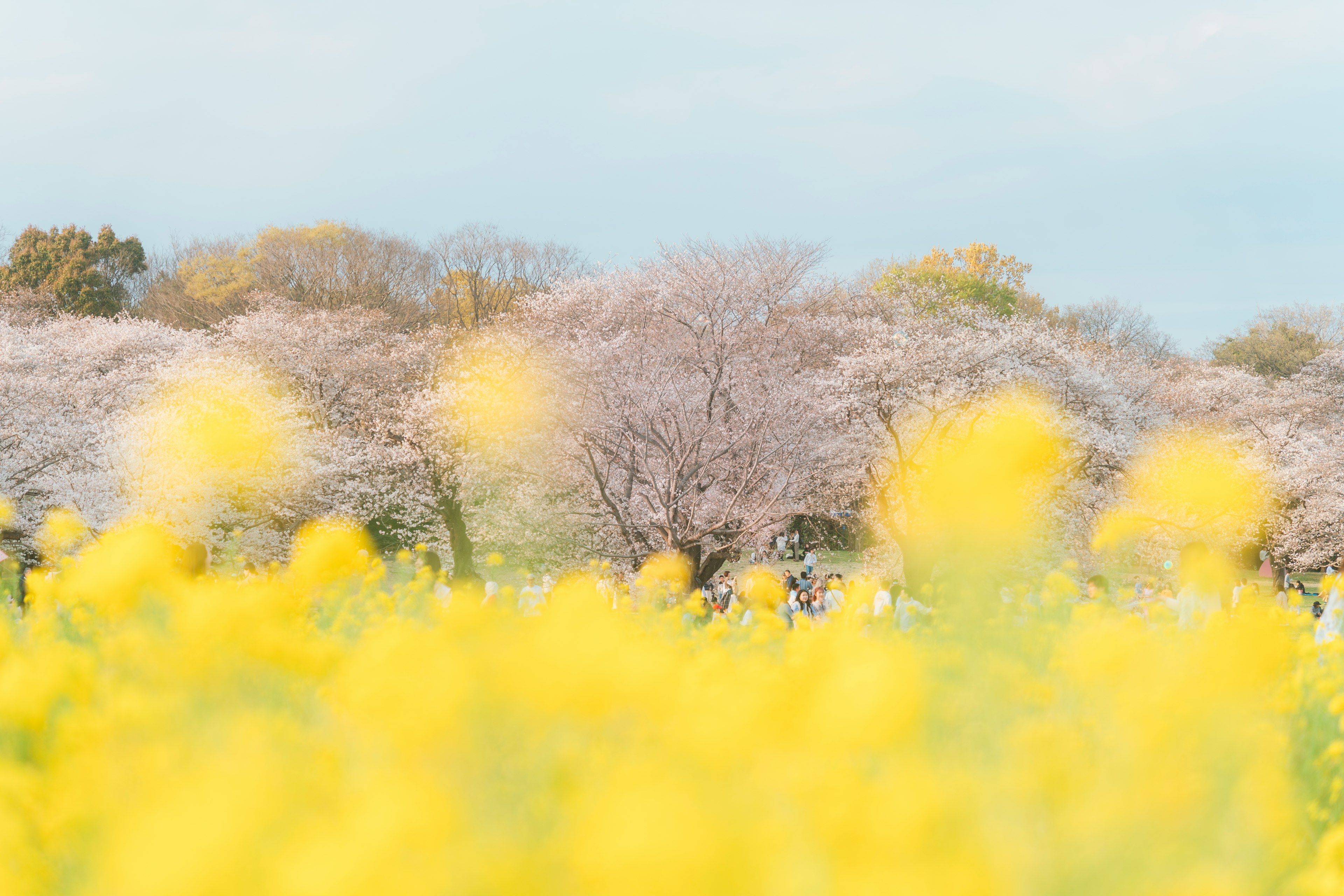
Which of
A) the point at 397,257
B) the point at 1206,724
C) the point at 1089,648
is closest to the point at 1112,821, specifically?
the point at 1206,724

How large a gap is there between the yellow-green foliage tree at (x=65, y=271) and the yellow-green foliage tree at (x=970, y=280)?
32.8 m

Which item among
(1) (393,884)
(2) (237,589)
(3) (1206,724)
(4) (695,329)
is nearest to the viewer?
(1) (393,884)

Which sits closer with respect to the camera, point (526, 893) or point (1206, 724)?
point (526, 893)

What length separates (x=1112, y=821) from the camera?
1.37 m

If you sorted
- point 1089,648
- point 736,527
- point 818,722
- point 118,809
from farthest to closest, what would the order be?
Answer: 1. point 736,527
2. point 1089,648
3. point 818,722
4. point 118,809

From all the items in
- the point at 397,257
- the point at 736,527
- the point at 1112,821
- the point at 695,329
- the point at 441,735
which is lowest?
the point at 736,527

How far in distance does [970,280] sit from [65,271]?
41.0m

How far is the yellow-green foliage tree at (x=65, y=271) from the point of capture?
37.1 m

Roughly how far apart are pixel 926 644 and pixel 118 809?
3027mm

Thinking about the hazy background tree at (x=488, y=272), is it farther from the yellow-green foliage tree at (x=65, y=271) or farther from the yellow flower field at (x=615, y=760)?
the yellow flower field at (x=615, y=760)

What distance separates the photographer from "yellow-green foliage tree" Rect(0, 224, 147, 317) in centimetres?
3706

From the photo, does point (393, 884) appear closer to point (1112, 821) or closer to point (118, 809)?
point (118, 809)

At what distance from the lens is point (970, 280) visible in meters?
45.4

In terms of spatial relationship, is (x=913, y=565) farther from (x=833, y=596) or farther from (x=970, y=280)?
(x=970, y=280)
